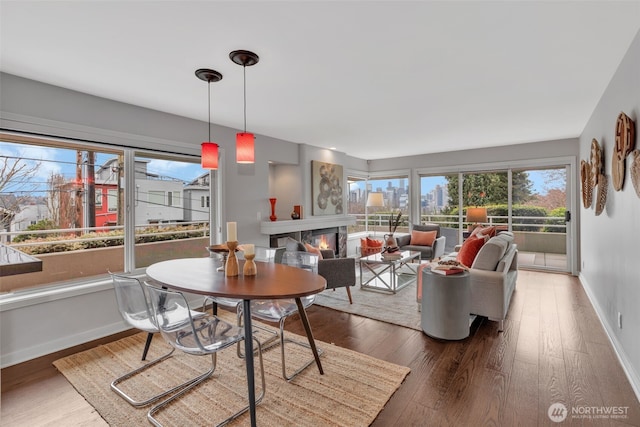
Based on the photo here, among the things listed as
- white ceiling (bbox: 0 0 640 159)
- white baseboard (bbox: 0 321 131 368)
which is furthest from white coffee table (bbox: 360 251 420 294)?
white baseboard (bbox: 0 321 131 368)

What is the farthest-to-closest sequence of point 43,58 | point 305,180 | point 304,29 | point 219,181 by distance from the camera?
point 305,180
point 219,181
point 43,58
point 304,29

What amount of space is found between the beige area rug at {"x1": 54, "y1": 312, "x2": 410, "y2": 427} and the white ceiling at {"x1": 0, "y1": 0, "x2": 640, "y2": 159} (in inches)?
92.6

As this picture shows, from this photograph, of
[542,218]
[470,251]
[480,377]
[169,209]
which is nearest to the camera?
[480,377]

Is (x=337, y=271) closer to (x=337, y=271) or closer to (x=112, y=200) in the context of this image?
(x=337, y=271)

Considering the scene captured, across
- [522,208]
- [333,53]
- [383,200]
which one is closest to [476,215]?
[522,208]

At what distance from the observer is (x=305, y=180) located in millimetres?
5555

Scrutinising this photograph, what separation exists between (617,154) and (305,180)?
13.3 feet

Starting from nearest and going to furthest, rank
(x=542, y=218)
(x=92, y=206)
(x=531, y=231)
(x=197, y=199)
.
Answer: (x=92, y=206)
(x=197, y=199)
(x=542, y=218)
(x=531, y=231)

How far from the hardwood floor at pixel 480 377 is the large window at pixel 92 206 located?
1043 mm

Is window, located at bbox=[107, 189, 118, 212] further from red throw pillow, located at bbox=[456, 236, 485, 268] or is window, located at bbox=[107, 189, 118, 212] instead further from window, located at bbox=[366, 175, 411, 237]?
window, located at bbox=[366, 175, 411, 237]

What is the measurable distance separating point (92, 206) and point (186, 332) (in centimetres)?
209

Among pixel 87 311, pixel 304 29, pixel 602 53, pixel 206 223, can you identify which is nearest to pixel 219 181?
pixel 206 223

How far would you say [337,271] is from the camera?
3.76m

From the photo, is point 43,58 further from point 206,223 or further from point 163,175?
point 206,223
